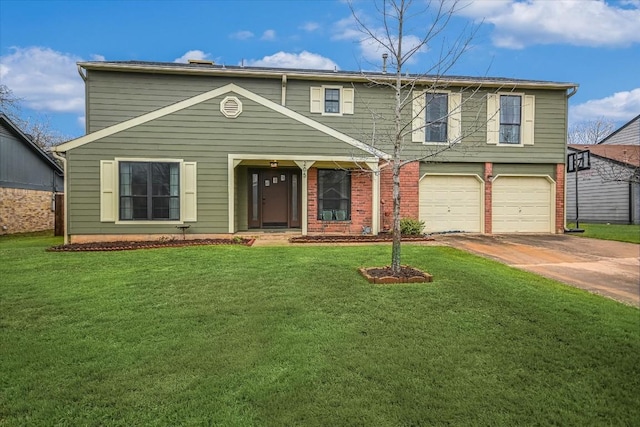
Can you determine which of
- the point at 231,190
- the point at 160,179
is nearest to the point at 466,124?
the point at 231,190

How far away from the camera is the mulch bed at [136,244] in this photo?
9312 millimetres

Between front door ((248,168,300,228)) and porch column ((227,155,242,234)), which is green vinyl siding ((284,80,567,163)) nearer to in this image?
front door ((248,168,300,228))

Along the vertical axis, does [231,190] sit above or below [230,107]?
below

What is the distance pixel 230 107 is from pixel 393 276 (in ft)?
24.5

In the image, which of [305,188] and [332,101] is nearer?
[305,188]

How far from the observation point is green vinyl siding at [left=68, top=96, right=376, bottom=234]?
1053cm

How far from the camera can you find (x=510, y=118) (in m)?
13.9

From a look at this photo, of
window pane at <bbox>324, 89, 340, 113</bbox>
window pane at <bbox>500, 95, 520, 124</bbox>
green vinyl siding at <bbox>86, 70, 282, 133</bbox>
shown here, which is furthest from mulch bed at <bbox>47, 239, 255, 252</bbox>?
window pane at <bbox>500, 95, 520, 124</bbox>

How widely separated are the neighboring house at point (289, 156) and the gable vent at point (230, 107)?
29mm

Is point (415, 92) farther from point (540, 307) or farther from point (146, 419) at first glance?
point (146, 419)

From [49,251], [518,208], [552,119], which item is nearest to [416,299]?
[49,251]

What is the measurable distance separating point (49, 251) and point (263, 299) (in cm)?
712

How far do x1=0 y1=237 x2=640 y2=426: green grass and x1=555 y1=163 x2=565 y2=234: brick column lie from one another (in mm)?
Answer: 9418

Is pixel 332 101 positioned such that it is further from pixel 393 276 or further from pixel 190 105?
pixel 393 276
